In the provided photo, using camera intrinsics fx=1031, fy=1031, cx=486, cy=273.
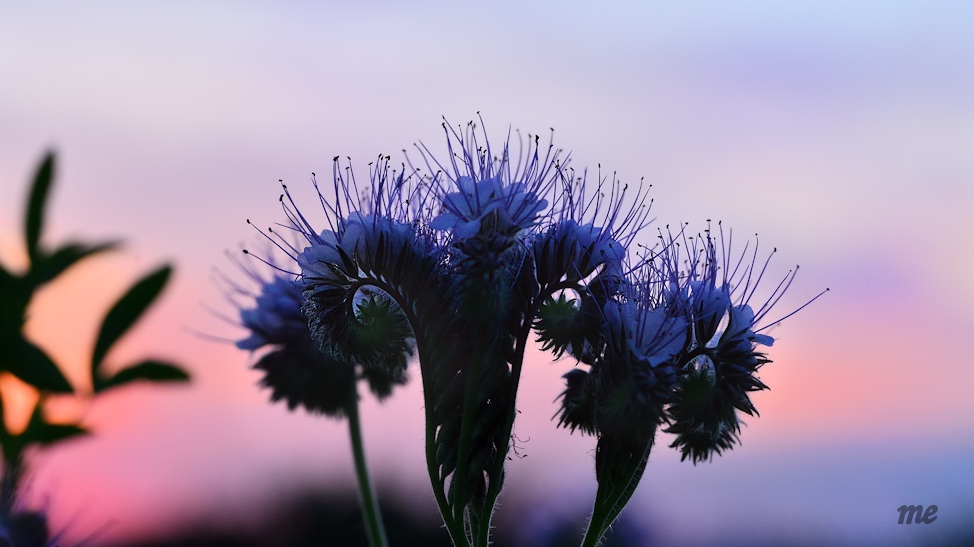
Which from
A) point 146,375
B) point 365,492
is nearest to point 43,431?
point 146,375

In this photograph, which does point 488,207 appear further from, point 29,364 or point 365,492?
point 365,492

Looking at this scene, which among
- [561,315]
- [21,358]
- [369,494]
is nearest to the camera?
[21,358]

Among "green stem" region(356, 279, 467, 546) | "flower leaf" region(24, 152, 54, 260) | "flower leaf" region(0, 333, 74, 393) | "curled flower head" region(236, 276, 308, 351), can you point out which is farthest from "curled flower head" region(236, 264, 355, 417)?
"flower leaf" region(0, 333, 74, 393)

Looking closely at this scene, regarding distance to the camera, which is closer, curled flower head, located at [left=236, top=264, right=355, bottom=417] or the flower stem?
the flower stem

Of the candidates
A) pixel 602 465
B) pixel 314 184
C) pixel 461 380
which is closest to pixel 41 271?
pixel 314 184

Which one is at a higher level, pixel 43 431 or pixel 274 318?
pixel 274 318

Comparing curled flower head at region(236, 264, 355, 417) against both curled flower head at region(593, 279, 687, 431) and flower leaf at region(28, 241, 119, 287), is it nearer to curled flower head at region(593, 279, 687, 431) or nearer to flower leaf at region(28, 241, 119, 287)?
flower leaf at region(28, 241, 119, 287)

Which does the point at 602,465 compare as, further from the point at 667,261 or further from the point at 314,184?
the point at 314,184
